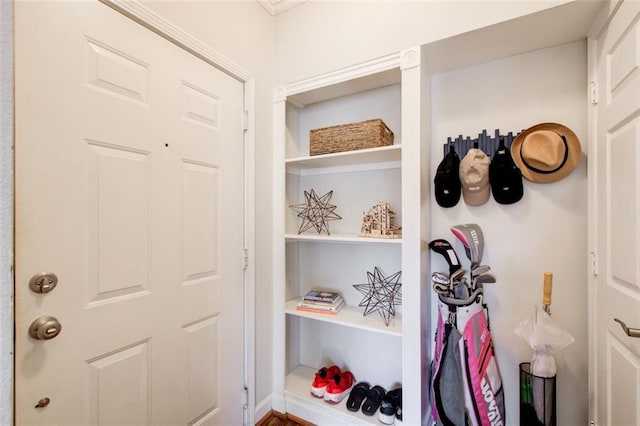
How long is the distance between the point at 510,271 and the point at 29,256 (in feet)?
6.89

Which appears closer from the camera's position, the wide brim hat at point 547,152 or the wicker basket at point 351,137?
the wide brim hat at point 547,152

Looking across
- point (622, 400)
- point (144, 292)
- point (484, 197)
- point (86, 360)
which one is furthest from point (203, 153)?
point (622, 400)

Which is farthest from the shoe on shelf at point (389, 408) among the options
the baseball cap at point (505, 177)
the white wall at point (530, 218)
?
the baseball cap at point (505, 177)

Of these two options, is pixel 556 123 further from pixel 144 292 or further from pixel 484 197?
pixel 144 292

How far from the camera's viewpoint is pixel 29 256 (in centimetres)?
92

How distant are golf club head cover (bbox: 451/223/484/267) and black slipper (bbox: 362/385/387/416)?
99cm

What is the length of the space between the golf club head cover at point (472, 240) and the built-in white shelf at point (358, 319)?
557 mm

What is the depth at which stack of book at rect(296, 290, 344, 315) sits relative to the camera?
72.6 inches

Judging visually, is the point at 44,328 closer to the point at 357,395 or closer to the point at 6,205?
the point at 6,205

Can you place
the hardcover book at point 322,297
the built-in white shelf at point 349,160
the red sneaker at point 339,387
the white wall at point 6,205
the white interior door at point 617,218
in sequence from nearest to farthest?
the white wall at point 6,205, the white interior door at point 617,218, the built-in white shelf at point 349,160, the red sneaker at point 339,387, the hardcover book at point 322,297

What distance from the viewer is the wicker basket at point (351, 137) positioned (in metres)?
1.69

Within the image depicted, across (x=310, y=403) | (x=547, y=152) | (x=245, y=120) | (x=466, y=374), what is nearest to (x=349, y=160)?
(x=245, y=120)

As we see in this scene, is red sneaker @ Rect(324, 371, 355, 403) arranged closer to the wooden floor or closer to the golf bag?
the wooden floor

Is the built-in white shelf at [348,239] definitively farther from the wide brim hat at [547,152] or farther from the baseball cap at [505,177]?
the wide brim hat at [547,152]
